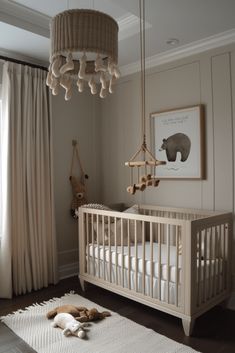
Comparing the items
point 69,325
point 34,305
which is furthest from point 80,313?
point 34,305

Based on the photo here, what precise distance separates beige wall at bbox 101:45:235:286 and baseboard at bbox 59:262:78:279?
897 millimetres

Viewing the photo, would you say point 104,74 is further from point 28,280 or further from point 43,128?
point 28,280

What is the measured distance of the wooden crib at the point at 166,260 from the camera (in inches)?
92.0

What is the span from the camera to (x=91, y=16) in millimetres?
1612

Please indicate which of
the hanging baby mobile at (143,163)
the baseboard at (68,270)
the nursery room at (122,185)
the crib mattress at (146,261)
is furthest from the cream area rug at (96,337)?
the hanging baby mobile at (143,163)

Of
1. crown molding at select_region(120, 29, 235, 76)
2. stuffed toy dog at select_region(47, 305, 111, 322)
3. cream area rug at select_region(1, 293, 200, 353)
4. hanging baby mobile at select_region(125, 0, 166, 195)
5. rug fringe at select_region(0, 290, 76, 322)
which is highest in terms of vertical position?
crown molding at select_region(120, 29, 235, 76)

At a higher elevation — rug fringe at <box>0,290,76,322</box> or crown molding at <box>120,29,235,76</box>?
crown molding at <box>120,29,235,76</box>

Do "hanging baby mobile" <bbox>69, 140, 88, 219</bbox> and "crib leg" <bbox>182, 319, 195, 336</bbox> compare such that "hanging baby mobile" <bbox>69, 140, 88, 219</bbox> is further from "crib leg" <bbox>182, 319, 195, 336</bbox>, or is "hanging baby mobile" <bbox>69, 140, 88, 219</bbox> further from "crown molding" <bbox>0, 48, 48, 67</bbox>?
"crib leg" <bbox>182, 319, 195, 336</bbox>

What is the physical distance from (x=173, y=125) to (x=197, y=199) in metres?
0.79

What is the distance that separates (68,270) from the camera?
3.75 metres

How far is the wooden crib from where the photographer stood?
7.67ft

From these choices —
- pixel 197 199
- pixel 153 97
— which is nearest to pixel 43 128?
pixel 153 97

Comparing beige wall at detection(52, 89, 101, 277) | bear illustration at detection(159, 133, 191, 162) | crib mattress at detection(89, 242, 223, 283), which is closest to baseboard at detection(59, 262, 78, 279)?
beige wall at detection(52, 89, 101, 277)

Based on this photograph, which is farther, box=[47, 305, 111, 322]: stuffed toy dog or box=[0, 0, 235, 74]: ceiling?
box=[47, 305, 111, 322]: stuffed toy dog
